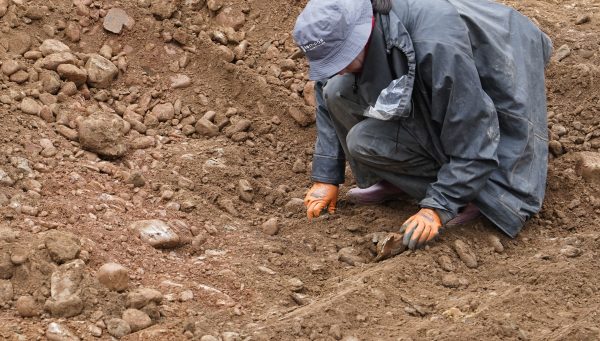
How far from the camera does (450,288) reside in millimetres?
3912

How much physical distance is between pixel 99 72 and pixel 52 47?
270 mm

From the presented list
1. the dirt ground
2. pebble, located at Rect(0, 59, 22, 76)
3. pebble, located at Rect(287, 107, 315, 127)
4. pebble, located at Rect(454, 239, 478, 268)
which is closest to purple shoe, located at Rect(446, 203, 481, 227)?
the dirt ground

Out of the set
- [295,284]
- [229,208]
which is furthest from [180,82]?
[295,284]

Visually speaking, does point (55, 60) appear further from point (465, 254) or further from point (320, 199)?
point (465, 254)

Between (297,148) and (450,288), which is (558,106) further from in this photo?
(450,288)

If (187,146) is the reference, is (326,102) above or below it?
above

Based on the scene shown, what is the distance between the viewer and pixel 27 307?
3375mm

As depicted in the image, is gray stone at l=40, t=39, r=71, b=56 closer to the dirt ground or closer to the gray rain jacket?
the dirt ground

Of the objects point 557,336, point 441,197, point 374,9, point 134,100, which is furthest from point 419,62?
point 134,100

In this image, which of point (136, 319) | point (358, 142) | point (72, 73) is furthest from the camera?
point (72, 73)

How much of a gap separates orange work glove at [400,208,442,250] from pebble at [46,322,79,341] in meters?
1.45

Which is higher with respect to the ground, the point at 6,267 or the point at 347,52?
the point at 347,52

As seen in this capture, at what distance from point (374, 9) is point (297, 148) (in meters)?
1.39

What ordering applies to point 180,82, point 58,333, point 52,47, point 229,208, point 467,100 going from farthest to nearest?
point 180,82 → point 52,47 → point 229,208 → point 467,100 → point 58,333
